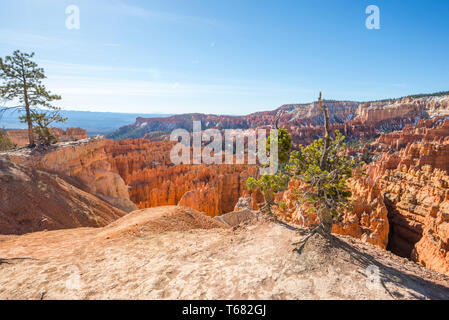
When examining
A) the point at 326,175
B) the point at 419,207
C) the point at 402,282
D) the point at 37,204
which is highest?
the point at 326,175

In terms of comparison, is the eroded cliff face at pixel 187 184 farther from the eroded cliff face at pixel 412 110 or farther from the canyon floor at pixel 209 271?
the eroded cliff face at pixel 412 110

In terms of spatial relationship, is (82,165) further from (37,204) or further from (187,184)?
(187,184)

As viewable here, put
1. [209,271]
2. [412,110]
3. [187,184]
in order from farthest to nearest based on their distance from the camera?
[412,110], [187,184], [209,271]

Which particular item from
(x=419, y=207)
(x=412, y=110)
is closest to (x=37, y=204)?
(x=419, y=207)
